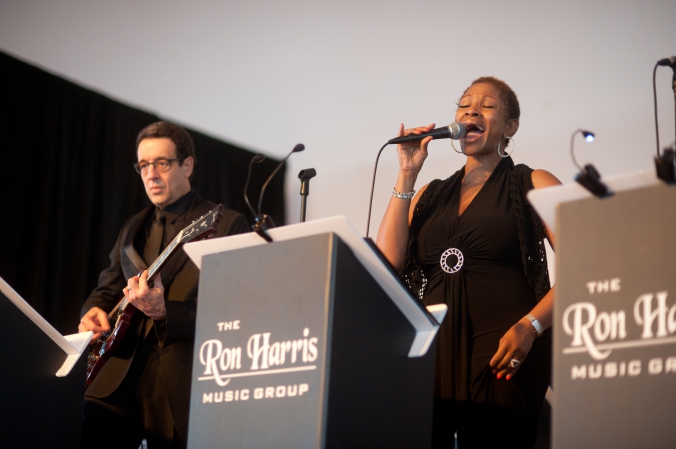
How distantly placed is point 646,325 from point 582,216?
0.21 meters

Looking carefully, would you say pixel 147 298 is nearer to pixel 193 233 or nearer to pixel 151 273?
pixel 151 273

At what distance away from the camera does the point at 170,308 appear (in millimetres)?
2752

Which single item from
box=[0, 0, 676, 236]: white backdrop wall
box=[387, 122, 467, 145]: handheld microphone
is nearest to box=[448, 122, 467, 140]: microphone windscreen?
box=[387, 122, 467, 145]: handheld microphone

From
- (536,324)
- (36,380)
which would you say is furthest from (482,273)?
(36,380)

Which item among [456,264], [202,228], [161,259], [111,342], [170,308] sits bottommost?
[111,342]

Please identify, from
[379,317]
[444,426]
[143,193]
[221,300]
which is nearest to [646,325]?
[379,317]

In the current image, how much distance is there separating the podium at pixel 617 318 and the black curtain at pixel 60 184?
3.58 metres

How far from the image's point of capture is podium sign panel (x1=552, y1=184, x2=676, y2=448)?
1.17 meters

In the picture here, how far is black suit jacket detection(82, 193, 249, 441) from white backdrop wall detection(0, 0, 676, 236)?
1.42 metres

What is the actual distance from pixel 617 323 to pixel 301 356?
0.61 m

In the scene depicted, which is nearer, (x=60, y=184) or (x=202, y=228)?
(x=202, y=228)

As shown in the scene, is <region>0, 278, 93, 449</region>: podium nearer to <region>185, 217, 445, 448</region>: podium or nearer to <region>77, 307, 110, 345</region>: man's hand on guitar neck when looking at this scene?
<region>77, 307, 110, 345</region>: man's hand on guitar neck

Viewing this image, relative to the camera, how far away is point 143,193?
493cm

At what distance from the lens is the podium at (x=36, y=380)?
7.47 feet
